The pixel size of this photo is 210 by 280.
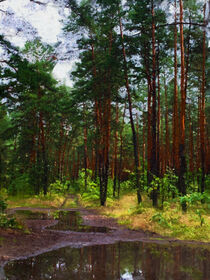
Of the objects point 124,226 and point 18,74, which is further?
A: point 124,226

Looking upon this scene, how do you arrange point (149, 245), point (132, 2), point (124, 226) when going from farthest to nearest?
point (132, 2), point (124, 226), point (149, 245)

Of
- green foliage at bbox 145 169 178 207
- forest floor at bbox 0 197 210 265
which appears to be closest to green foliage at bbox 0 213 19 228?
forest floor at bbox 0 197 210 265

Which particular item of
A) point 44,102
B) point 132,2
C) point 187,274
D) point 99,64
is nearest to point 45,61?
point 44,102

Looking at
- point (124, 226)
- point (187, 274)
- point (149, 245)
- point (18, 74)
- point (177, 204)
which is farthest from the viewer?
point (177, 204)

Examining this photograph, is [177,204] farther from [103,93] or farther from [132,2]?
[132,2]

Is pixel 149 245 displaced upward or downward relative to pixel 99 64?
downward

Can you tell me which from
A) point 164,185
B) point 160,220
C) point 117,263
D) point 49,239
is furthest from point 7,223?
point 164,185

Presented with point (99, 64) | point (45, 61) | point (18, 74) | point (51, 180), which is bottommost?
point (51, 180)

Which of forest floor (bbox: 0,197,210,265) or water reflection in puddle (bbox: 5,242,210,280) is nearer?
water reflection in puddle (bbox: 5,242,210,280)

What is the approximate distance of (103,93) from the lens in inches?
704

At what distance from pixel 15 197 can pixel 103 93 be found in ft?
38.1

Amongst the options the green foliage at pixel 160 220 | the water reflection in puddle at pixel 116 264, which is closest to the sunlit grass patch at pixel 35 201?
the green foliage at pixel 160 220

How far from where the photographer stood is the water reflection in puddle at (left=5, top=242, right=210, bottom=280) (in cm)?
512

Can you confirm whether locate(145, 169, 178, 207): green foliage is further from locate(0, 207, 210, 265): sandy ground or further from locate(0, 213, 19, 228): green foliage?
locate(0, 213, 19, 228): green foliage
